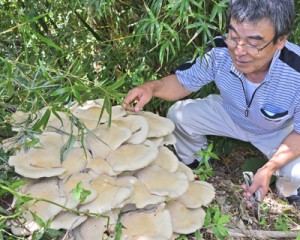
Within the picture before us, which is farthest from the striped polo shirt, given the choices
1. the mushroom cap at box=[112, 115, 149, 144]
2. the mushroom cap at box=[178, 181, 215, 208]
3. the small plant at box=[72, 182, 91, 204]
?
the small plant at box=[72, 182, 91, 204]

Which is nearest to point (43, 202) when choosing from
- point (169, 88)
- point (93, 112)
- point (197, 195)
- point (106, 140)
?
point (106, 140)

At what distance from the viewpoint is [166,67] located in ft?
11.9

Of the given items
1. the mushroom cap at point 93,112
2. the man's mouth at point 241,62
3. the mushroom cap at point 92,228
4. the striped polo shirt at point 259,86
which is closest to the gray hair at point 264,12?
the man's mouth at point 241,62

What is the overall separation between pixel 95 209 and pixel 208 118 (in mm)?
1553

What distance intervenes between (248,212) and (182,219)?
763mm

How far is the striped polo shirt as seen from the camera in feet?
9.93

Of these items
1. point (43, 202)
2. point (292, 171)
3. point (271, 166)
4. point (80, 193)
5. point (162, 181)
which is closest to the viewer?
point (80, 193)

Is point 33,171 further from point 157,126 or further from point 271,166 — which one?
point 271,166

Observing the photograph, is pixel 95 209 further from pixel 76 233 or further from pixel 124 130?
pixel 124 130

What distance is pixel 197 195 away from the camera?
2.82 metres

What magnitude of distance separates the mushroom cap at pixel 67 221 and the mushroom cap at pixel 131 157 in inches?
12.0

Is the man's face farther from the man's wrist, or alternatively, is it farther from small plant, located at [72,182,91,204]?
small plant, located at [72,182,91,204]

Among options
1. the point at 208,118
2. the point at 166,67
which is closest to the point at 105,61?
the point at 166,67

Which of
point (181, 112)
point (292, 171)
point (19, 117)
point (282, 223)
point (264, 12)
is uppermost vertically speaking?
point (264, 12)
